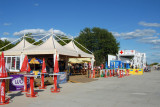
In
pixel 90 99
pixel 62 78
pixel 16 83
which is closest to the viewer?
pixel 90 99

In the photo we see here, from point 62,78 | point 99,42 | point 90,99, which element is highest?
point 99,42

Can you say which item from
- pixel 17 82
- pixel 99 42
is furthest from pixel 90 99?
pixel 99 42

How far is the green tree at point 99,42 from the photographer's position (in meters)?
64.0

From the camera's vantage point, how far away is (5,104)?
854 centimetres

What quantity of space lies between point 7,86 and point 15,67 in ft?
25.4

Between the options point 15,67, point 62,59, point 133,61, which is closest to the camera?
point 15,67

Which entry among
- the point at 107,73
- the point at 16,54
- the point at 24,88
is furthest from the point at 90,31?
the point at 24,88

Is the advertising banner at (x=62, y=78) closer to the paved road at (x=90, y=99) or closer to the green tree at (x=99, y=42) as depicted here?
the paved road at (x=90, y=99)

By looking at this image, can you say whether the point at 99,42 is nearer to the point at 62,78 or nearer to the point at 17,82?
the point at 62,78

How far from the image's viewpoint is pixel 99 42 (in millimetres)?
65062

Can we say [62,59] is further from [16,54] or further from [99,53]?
[99,53]

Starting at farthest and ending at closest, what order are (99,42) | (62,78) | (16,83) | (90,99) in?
(99,42) < (62,78) < (16,83) < (90,99)

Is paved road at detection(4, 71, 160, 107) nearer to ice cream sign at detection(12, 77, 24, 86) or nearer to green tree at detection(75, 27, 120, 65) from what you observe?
ice cream sign at detection(12, 77, 24, 86)

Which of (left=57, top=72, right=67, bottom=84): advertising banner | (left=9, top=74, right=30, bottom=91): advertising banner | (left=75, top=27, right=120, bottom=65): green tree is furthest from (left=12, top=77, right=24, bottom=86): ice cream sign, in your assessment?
(left=75, top=27, right=120, bottom=65): green tree
